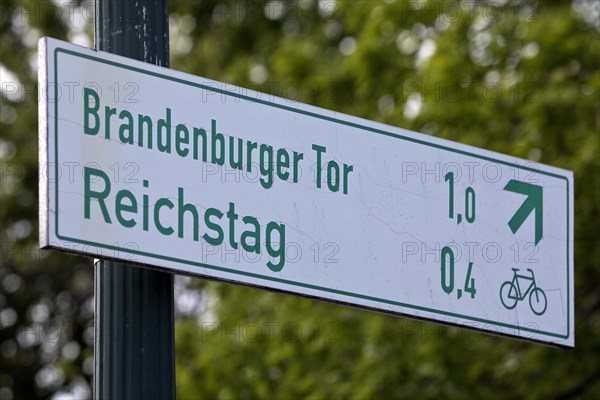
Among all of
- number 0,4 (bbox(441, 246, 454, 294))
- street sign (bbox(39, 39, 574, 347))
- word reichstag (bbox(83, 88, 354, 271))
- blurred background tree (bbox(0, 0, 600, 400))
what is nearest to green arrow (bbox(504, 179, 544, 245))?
street sign (bbox(39, 39, 574, 347))

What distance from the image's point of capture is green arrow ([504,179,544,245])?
3055 mm

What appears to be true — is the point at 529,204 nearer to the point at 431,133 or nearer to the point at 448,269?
the point at 448,269

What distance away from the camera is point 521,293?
295 cm

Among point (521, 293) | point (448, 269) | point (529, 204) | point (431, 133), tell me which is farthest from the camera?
point (431, 133)

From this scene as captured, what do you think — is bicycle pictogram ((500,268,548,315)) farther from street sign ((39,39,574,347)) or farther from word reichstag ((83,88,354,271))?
word reichstag ((83,88,354,271))

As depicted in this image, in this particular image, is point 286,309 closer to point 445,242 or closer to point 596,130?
point 596,130

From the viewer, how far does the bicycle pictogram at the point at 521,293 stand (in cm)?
291

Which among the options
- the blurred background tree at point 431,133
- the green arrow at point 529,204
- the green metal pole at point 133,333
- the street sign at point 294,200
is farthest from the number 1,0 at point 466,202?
Answer: the blurred background tree at point 431,133

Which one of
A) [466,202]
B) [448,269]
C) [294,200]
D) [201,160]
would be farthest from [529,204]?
[201,160]

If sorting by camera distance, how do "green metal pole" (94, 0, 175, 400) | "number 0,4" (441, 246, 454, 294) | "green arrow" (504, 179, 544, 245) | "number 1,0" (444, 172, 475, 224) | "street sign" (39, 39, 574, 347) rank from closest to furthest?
"street sign" (39, 39, 574, 347)
"green metal pole" (94, 0, 175, 400)
"number 0,4" (441, 246, 454, 294)
"number 1,0" (444, 172, 475, 224)
"green arrow" (504, 179, 544, 245)

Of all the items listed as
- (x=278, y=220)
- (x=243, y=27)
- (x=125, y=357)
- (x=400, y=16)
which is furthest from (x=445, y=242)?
(x=243, y=27)

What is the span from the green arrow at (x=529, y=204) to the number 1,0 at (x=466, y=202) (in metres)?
0.12

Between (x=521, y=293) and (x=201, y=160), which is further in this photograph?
(x=521, y=293)

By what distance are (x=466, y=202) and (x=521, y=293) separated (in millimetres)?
251
